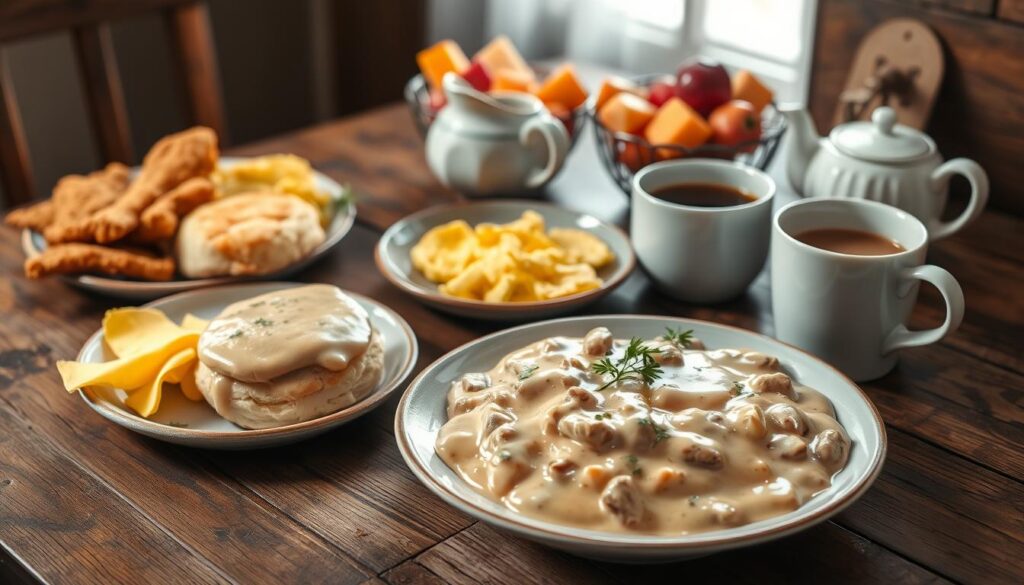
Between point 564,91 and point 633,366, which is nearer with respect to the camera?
point 633,366

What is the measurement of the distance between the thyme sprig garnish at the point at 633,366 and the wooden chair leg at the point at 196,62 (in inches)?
56.9

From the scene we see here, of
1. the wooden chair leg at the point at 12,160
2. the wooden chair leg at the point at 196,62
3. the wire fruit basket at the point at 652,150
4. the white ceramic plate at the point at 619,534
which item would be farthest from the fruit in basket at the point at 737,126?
the wooden chair leg at the point at 12,160

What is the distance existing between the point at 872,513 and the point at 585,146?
109 cm

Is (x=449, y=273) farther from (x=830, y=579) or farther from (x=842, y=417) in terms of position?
(x=830, y=579)

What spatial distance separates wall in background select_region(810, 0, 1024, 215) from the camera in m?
1.61

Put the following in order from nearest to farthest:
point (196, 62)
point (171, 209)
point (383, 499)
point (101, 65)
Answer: point (383, 499) → point (171, 209) → point (101, 65) → point (196, 62)

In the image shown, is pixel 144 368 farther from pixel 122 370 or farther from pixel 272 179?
pixel 272 179

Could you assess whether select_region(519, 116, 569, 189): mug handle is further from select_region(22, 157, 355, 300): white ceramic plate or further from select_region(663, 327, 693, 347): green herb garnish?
select_region(663, 327, 693, 347): green herb garnish

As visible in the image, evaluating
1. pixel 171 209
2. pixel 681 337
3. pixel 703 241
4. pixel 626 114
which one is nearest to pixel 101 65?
pixel 171 209

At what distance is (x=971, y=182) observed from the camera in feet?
4.65

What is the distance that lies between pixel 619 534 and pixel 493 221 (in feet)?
2.60

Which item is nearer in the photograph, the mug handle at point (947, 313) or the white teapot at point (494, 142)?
the mug handle at point (947, 313)

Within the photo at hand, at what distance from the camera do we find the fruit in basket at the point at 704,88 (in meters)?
1.62

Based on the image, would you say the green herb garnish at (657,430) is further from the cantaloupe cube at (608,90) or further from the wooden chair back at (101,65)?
the wooden chair back at (101,65)
